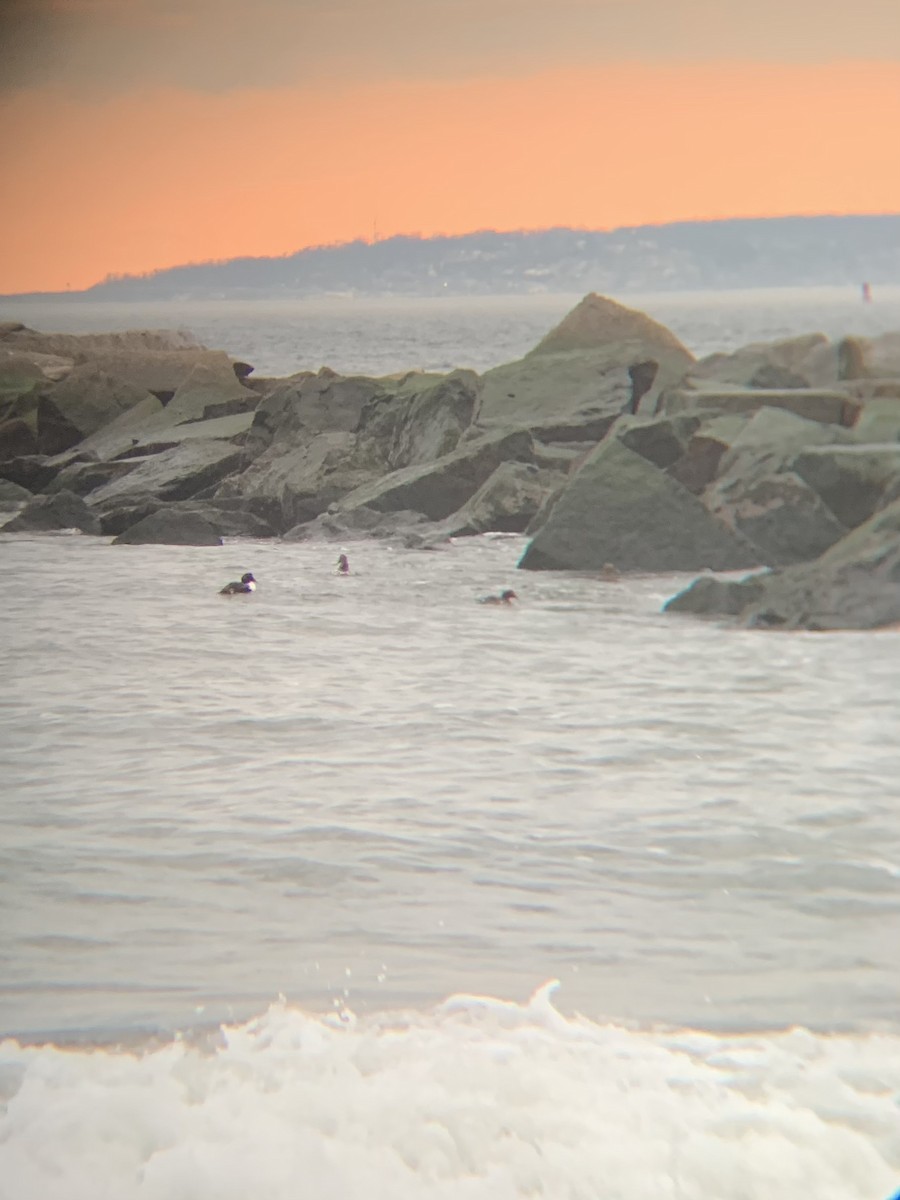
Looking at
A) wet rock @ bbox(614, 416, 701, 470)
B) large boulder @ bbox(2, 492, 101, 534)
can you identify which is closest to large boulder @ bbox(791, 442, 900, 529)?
wet rock @ bbox(614, 416, 701, 470)

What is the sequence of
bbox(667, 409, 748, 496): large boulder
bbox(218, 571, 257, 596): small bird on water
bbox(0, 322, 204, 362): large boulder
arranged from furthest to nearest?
bbox(667, 409, 748, 496): large boulder, bbox(0, 322, 204, 362): large boulder, bbox(218, 571, 257, 596): small bird on water

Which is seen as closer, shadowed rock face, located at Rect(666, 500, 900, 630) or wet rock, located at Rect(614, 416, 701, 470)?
shadowed rock face, located at Rect(666, 500, 900, 630)

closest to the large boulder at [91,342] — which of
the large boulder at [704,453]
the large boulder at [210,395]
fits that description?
the large boulder at [210,395]

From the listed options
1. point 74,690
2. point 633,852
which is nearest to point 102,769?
point 74,690

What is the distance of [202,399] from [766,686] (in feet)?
12.0

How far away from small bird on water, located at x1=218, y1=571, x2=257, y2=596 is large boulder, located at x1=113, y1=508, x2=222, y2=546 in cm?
84

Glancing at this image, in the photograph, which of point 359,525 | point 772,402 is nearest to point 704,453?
point 772,402

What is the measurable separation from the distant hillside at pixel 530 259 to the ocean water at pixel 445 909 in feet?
0.59

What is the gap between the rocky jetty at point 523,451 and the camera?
481 cm

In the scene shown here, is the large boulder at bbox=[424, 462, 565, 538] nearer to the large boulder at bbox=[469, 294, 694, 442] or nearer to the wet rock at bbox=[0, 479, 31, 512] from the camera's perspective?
the large boulder at bbox=[469, 294, 694, 442]

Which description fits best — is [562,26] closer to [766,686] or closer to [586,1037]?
[766,686]

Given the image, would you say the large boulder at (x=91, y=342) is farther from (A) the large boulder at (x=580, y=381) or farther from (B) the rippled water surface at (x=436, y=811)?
(A) the large boulder at (x=580, y=381)

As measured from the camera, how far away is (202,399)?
6.48 m

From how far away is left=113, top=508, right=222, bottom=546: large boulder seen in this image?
5340mm
